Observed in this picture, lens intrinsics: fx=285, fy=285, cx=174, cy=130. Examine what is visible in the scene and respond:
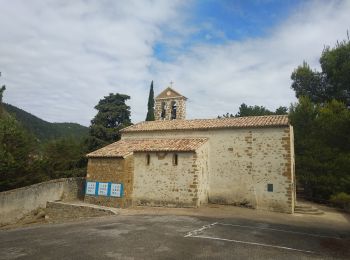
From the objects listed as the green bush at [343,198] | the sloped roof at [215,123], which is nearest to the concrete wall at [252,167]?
the sloped roof at [215,123]

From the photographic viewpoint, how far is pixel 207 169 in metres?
20.0

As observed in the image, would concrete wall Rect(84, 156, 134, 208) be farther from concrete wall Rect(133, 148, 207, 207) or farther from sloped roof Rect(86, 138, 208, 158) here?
concrete wall Rect(133, 148, 207, 207)

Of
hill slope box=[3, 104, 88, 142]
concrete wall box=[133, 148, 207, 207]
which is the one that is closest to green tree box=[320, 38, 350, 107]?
concrete wall box=[133, 148, 207, 207]

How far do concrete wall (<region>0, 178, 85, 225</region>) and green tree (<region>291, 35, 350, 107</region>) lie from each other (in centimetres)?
2527

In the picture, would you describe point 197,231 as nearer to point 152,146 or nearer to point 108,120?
point 152,146

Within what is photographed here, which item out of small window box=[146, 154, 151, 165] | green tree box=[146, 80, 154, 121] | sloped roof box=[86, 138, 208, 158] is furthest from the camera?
green tree box=[146, 80, 154, 121]

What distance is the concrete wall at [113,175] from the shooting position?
1873cm

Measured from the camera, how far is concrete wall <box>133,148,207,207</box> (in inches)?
716

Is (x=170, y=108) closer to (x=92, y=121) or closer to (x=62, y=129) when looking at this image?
(x=92, y=121)

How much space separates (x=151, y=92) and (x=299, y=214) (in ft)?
71.5

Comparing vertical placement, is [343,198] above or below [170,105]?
below

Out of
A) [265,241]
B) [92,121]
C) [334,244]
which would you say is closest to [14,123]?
[92,121]

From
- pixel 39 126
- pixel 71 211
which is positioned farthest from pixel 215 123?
pixel 39 126

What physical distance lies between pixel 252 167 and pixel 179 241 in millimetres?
10402
